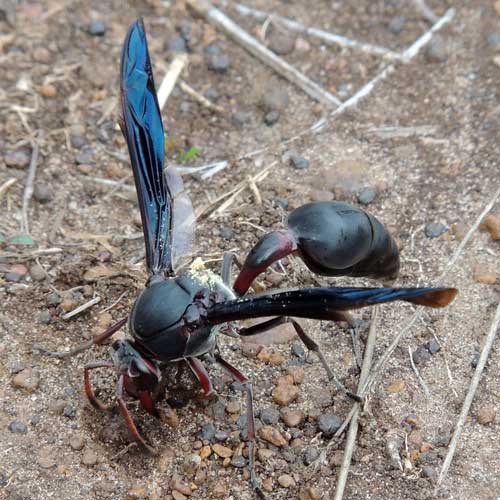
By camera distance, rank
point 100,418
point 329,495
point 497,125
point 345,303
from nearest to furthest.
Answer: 1. point 345,303
2. point 329,495
3. point 100,418
4. point 497,125

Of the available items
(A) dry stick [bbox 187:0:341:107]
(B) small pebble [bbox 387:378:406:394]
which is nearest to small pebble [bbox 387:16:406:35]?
(A) dry stick [bbox 187:0:341:107]

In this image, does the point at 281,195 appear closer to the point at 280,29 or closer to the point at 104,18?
the point at 280,29

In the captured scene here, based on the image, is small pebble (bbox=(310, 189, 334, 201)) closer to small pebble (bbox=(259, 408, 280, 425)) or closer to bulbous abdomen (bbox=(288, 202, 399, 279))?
bulbous abdomen (bbox=(288, 202, 399, 279))

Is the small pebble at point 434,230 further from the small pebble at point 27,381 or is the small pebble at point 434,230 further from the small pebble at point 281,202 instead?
the small pebble at point 27,381

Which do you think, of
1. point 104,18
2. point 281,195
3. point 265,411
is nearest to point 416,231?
point 281,195

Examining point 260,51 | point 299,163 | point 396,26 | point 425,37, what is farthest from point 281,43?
point 299,163

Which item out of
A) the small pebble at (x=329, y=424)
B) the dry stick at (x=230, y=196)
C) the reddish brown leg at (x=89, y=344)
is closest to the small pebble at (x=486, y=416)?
the small pebble at (x=329, y=424)

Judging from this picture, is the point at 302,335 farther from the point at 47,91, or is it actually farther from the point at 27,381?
the point at 47,91
